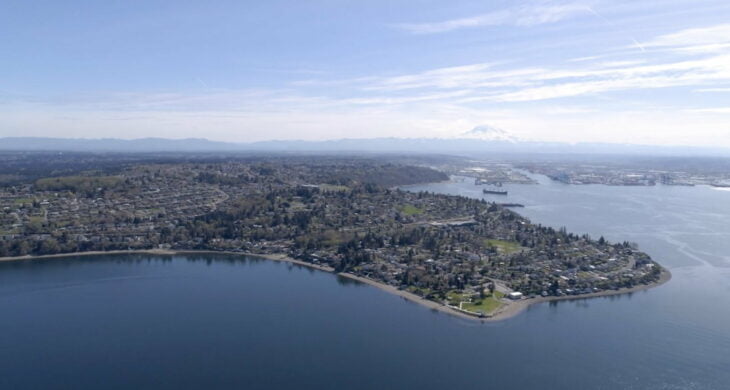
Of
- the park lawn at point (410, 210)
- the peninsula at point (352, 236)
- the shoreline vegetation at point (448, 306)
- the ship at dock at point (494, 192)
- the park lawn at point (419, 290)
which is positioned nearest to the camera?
the shoreline vegetation at point (448, 306)

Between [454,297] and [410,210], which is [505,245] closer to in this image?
[454,297]

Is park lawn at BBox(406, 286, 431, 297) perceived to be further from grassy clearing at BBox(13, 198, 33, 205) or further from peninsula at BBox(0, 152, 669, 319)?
grassy clearing at BBox(13, 198, 33, 205)

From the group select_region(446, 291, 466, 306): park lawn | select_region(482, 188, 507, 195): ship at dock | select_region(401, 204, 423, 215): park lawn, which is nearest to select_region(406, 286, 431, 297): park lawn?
select_region(446, 291, 466, 306): park lawn

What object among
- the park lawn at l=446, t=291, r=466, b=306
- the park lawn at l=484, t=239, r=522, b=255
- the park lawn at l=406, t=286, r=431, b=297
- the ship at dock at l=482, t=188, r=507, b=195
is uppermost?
the ship at dock at l=482, t=188, r=507, b=195

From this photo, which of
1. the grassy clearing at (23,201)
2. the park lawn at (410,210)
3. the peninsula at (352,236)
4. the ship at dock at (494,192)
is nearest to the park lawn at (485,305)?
the peninsula at (352,236)

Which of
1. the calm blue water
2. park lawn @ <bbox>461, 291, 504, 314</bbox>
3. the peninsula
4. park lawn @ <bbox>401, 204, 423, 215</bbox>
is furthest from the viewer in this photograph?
park lawn @ <bbox>401, 204, 423, 215</bbox>

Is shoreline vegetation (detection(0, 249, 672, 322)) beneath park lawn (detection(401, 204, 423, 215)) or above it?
beneath

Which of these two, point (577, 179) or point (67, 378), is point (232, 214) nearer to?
point (67, 378)

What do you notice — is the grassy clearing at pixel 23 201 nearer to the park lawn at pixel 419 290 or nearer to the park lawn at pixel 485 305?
the park lawn at pixel 419 290
